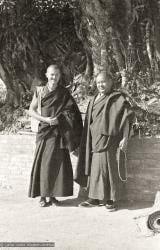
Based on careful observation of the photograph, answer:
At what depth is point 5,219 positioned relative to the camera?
6.22 m

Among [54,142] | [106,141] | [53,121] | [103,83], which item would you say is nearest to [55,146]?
[54,142]

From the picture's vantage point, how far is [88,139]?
6.73 metres

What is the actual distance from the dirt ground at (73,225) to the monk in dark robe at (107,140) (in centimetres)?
28

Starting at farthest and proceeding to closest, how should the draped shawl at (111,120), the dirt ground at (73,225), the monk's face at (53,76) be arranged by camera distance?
the monk's face at (53,76), the draped shawl at (111,120), the dirt ground at (73,225)

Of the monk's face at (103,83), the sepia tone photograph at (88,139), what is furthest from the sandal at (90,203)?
the monk's face at (103,83)

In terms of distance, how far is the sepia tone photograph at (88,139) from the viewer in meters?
5.86

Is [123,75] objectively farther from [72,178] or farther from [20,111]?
[72,178]

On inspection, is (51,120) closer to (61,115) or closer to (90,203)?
(61,115)

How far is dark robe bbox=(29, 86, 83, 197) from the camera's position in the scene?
6.75 meters

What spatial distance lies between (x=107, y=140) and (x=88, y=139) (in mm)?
287

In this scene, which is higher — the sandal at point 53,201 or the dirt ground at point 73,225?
the sandal at point 53,201

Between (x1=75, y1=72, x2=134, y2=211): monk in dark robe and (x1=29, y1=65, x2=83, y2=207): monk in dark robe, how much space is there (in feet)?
0.89

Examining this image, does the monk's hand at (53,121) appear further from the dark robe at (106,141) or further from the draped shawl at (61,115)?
the dark robe at (106,141)

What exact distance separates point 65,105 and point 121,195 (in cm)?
140
